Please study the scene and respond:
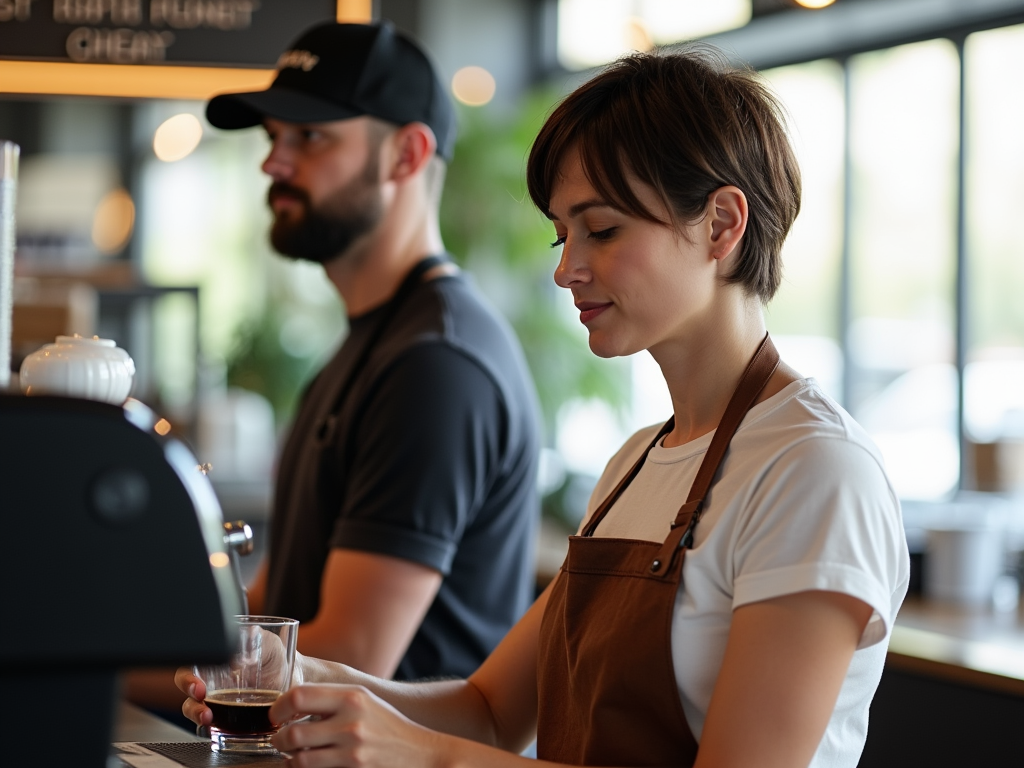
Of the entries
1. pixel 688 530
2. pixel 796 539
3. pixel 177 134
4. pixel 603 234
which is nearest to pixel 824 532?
pixel 796 539

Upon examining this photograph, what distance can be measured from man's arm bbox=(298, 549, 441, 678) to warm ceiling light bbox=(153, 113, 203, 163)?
6882 millimetres

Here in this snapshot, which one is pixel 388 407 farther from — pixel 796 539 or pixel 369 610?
pixel 796 539

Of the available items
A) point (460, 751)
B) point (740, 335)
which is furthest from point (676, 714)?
point (740, 335)

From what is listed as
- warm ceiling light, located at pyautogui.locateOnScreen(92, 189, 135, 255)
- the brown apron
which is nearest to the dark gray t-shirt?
→ the brown apron

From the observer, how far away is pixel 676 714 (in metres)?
1.22

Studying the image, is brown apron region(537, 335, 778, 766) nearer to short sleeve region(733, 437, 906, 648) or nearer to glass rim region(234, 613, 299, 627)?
short sleeve region(733, 437, 906, 648)

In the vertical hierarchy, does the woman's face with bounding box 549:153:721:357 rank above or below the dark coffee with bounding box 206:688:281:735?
above

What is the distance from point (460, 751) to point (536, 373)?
482cm

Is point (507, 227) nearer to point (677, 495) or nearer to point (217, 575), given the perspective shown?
point (677, 495)

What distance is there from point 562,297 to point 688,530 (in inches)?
221

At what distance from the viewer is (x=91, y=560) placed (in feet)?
2.07

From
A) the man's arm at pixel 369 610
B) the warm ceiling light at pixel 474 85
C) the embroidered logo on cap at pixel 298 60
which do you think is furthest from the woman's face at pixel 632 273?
the warm ceiling light at pixel 474 85

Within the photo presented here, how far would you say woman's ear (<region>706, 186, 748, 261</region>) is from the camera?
1.34 m

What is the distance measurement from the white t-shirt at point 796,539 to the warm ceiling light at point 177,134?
7.59 m
